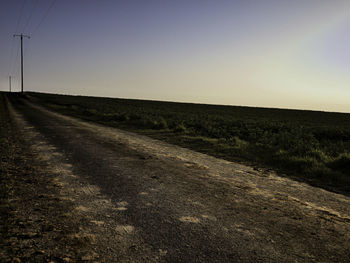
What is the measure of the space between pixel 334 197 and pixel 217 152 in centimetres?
490

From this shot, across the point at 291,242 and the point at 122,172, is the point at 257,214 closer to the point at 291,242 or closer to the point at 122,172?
the point at 291,242

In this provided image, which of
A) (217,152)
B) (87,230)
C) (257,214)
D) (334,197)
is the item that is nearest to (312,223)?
(257,214)

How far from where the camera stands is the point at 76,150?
7.52 m

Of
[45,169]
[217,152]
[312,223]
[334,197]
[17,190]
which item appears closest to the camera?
[312,223]

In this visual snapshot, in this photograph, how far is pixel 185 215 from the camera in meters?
3.42

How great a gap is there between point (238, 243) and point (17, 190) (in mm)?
3723

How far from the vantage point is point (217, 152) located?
938 centimetres

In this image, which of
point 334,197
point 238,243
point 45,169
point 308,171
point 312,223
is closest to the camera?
point 238,243

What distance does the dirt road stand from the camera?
253 centimetres

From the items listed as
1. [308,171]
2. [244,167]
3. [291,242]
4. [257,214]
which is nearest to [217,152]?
[244,167]

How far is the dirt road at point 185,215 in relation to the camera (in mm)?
2531

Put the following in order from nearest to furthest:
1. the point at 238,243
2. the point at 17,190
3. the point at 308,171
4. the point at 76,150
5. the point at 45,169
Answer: the point at 238,243 → the point at 17,190 → the point at 45,169 → the point at 308,171 → the point at 76,150

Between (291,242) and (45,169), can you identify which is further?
(45,169)

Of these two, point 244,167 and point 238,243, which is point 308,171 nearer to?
point 244,167
